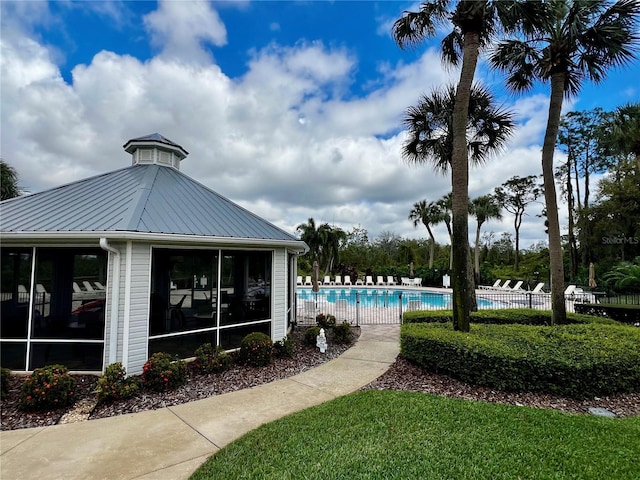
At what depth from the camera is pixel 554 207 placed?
9.29m

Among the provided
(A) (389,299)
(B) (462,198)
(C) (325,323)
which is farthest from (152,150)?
(A) (389,299)

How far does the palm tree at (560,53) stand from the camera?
27.2 feet

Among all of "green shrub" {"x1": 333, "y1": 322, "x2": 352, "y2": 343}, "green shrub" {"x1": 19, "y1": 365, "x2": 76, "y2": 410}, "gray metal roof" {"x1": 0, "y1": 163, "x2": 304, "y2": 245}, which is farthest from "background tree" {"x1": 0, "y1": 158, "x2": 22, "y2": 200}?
"green shrub" {"x1": 333, "y1": 322, "x2": 352, "y2": 343}

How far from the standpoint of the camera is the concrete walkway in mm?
3448

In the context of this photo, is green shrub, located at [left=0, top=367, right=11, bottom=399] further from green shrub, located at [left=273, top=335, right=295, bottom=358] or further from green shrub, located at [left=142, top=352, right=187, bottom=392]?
green shrub, located at [left=273, top=335, right=295, bottom=358]

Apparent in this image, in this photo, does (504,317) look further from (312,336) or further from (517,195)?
(517,195)

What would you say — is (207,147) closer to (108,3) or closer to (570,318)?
(108,3)

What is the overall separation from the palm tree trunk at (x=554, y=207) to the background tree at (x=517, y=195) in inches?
1273

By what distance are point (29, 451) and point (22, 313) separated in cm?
385

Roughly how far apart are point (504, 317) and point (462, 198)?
5.11 meters

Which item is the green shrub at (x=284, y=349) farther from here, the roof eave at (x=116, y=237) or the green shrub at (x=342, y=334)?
the roof eave at (x=116, y=237)

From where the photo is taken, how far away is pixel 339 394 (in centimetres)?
553

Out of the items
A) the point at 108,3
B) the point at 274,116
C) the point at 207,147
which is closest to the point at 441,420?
the point at 108,3

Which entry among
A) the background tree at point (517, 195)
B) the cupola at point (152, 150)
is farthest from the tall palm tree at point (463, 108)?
the background tree at point (517, 195)
